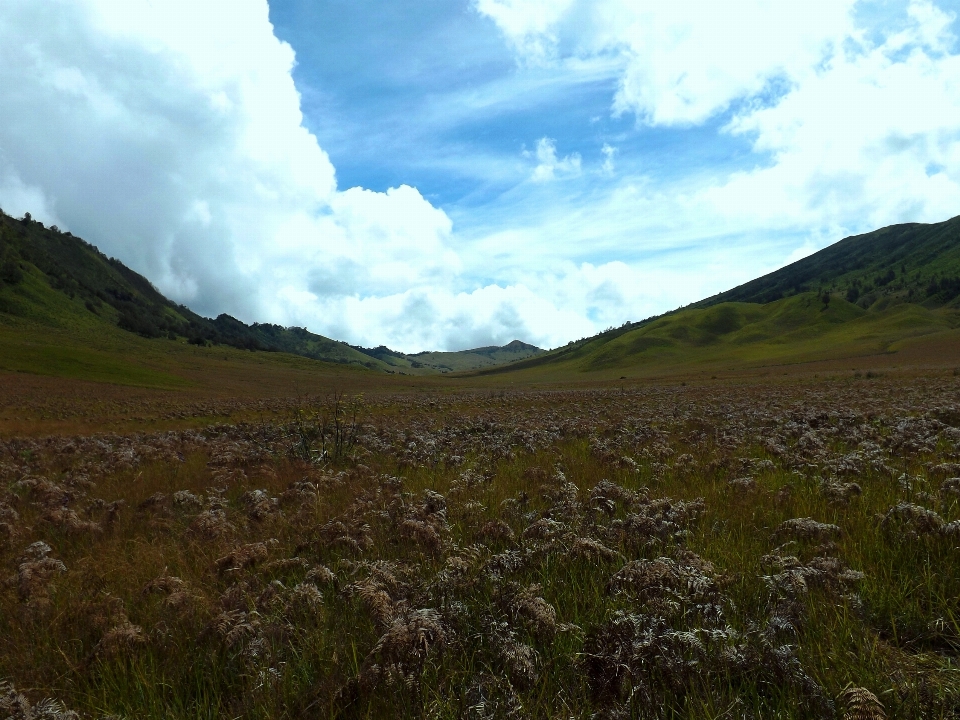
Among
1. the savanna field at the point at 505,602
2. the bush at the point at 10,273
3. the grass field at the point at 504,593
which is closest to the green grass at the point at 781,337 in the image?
the grass field at the point at 504,593

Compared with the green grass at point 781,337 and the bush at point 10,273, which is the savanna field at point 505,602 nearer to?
the green grass at point 781,337

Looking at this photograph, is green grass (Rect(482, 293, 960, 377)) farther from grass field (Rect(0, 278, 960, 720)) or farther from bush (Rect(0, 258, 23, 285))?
bush (Rect(0, 258, 23, 285))

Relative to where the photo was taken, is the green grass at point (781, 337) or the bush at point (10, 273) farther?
the bush at point (10, 273)

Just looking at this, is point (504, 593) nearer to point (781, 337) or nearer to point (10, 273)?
point (10, 273)

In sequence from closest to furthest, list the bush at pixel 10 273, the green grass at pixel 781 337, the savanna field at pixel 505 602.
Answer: the savanna field at pixel 505 602, the green grass at pixel 781 337, the bush at pixel 10 273

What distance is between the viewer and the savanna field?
2963mm

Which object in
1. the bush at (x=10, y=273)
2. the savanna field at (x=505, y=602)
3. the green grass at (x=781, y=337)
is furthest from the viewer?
the bush at (x=10, y=273)

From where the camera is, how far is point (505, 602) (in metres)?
3.83

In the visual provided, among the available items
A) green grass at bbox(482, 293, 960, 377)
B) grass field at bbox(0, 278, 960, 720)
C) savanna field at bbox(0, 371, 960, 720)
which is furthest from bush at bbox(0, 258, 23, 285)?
savanna field at bbox(0, 371, 960, 720)

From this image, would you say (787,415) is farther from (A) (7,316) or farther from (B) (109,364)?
(A) (7,316)

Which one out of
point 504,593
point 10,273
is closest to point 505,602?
point 504,593

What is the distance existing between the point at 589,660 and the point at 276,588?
2834mm

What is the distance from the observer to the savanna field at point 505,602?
9.72 ft

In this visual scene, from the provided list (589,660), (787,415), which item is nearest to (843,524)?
(589,660)
